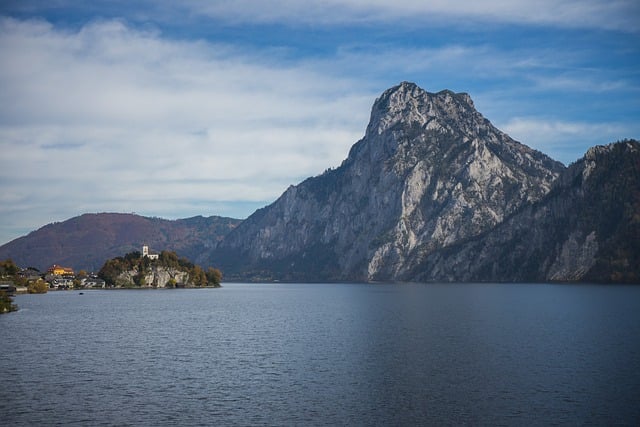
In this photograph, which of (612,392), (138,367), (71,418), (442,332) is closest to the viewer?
(71,418)

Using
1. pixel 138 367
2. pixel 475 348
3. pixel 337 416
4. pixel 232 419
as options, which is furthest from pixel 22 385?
pixel 475 348

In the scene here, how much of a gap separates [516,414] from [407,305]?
4721 inches

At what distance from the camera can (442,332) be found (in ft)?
344

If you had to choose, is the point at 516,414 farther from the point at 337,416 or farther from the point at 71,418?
the point at 71,418

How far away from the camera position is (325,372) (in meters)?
70.9

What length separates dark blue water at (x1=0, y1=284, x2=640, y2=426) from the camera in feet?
175

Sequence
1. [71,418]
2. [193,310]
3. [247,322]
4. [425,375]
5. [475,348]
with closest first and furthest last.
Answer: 1. [71,418]
2. [425,375]
3. [475,348]
4. [247,322]
5. [193,310]

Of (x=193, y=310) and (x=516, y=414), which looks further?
(x=193, y=310)

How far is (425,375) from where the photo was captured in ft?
225

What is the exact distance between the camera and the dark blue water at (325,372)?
175ft


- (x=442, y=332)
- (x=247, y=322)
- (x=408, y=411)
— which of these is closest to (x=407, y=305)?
(x=247, y=322)

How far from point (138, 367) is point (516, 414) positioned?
43617mm

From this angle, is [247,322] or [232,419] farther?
[247,322]

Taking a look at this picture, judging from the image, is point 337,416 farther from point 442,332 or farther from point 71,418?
point 442,332
